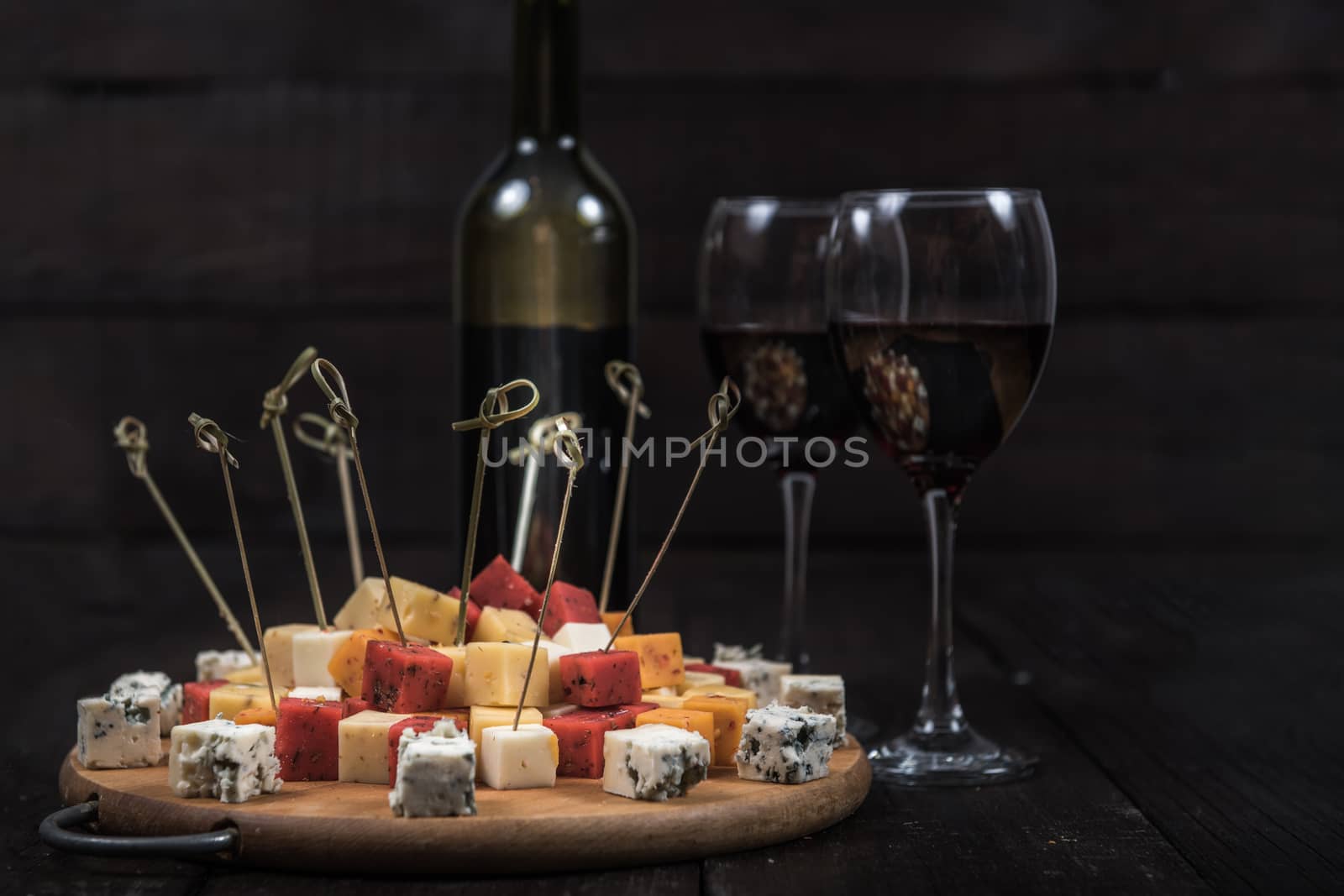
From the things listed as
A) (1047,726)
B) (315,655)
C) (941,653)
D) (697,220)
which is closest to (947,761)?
(941,653)

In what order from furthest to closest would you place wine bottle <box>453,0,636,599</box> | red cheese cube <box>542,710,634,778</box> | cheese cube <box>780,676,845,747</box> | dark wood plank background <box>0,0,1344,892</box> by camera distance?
dark wood plank background <box>0,0,1344,892</box> → wine bottle <box>453,0,636,599</box> → cheese cube <box>780,676,845,747</box> → red cheese cube <box>542,710,634,778</box>

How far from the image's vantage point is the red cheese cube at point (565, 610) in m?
0.92

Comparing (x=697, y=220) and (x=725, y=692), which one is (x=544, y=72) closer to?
(x=725, y=692)

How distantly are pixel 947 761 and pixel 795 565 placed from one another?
250mm

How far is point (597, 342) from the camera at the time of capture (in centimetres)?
118

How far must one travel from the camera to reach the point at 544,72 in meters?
1.19

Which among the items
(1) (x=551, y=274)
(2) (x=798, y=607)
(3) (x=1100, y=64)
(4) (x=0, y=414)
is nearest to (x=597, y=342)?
(1) (x=551, y=274)

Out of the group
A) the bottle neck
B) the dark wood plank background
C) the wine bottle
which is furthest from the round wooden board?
the dark wood plank background

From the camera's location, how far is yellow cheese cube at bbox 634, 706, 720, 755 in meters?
0.80

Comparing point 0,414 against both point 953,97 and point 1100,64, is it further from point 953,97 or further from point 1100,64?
point 1100,64

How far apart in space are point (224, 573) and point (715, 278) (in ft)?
3.36

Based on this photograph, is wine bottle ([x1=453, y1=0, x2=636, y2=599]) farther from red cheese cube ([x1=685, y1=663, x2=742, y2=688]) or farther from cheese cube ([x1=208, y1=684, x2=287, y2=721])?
cheese cube ([x1=208, y1=684, x2=287, y2=721])

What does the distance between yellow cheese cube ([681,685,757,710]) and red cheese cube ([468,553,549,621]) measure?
112 mm

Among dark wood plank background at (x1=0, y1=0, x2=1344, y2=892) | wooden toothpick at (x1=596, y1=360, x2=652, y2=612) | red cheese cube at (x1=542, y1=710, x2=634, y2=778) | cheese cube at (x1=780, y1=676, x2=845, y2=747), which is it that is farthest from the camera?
dark wood plank background at (x1=0, y1=0, x2=1344, y2=892)
